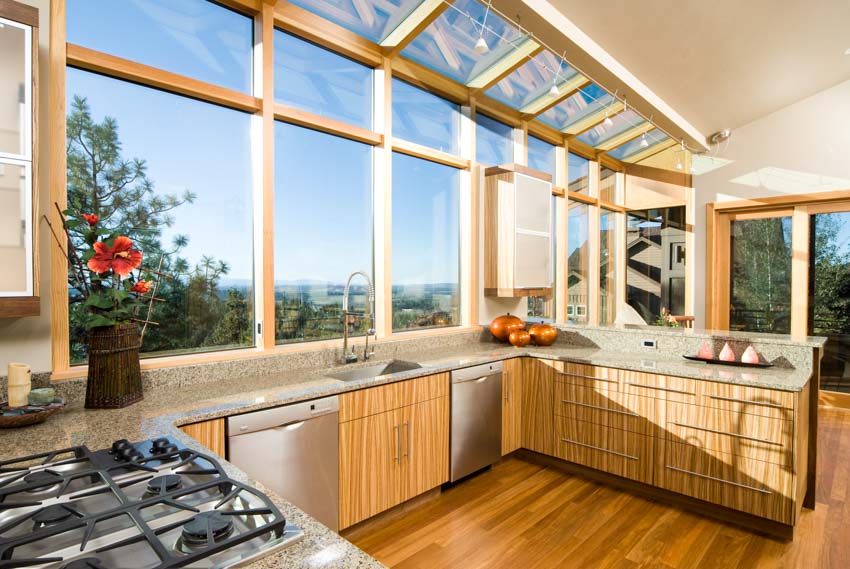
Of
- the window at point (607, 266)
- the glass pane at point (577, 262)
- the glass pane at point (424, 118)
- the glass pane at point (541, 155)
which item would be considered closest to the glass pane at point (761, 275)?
the window at point (607, 266)

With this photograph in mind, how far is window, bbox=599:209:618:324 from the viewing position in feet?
19.7

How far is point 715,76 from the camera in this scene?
13.9ft

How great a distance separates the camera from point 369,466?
98.7 inches

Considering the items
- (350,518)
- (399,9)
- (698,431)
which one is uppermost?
(399,9)

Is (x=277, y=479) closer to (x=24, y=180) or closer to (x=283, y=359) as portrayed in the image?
(x=283, y=359)

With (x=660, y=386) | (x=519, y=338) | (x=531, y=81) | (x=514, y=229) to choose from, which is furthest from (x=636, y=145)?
(x=660, y=386)

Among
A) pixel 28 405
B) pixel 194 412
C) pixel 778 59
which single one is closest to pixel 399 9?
pixel 194 412

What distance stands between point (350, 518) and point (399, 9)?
3.05 meters

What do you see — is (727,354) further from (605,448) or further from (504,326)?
(504,326)

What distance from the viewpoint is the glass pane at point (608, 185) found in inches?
236

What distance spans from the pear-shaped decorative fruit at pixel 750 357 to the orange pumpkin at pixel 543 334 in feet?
4.27

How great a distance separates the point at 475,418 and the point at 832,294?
15.4 feet

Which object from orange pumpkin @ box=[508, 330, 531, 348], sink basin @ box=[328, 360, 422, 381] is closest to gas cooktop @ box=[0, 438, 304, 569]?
sink basin @ box=[328, 360, 422, 381]

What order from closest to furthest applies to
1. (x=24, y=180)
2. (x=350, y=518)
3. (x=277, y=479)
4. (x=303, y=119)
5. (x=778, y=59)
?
(x=24, y=180) → (x=277, y=479) → (x=350, y=518) → (x=303, y=119) → (x=778, y=59)
